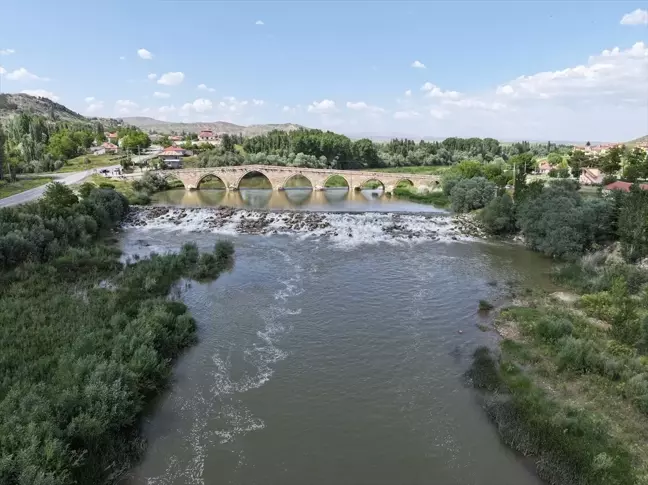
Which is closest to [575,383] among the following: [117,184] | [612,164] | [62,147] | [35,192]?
[35,192]

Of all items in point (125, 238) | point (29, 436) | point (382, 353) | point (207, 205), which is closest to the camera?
point (29, 436)

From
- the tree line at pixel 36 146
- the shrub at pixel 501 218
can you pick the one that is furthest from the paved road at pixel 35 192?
the shrub at pixel 501 218

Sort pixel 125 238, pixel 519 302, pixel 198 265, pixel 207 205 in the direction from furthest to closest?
1. pixel 207 205
2. pixel 125 238
3. pixel 198 265
4. pixel 519 302

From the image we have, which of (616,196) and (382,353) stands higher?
(616,196)

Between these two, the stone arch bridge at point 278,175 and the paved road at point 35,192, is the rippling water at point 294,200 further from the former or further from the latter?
the paved road at point 35,192

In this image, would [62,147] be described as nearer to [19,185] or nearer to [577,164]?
[19,185]

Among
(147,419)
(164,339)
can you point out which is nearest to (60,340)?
(164,339)

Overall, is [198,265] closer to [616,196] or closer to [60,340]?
[60,340]
